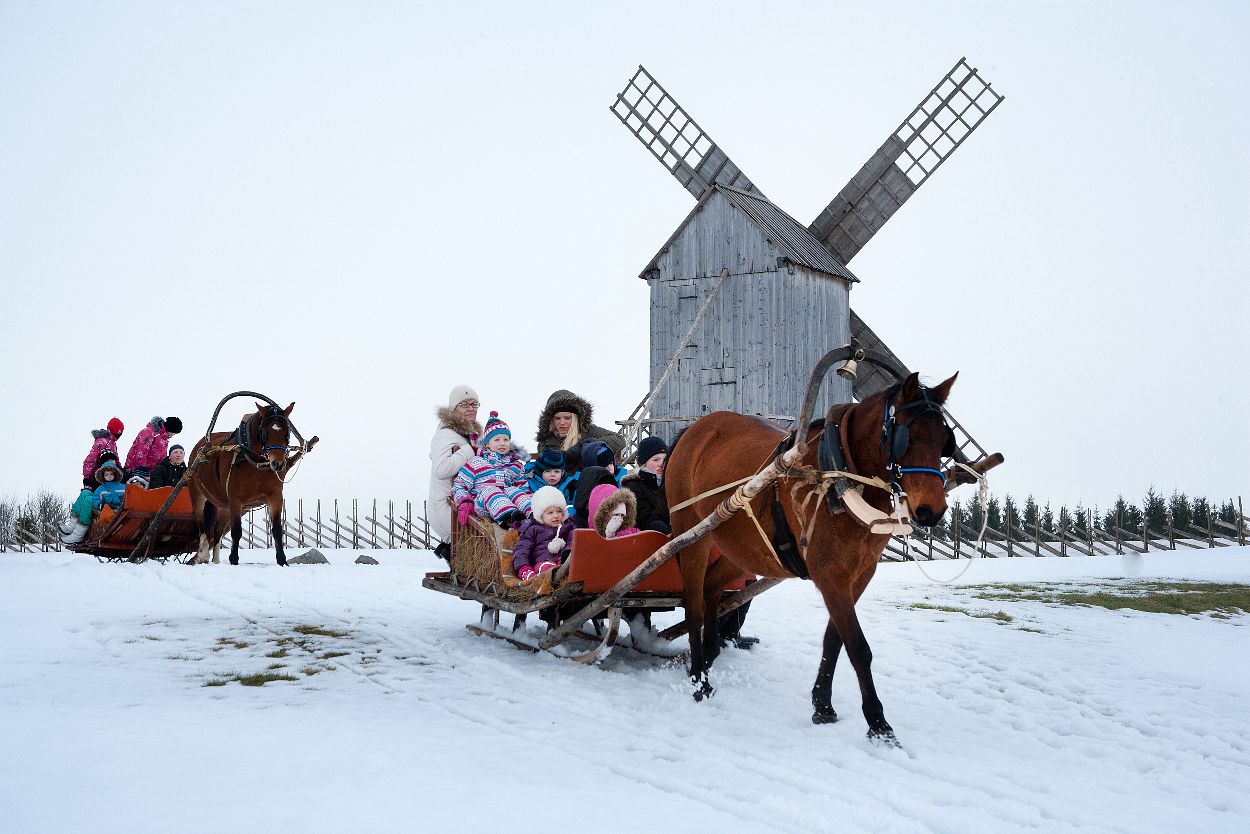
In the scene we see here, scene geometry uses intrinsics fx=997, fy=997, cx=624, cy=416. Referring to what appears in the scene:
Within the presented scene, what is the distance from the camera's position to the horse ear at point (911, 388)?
4602 millimetres

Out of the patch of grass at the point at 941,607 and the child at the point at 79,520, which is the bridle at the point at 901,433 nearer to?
the patch of grass at the point at 941,607

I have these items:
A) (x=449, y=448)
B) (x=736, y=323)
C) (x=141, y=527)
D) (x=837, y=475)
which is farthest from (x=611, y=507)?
(x=736, y=323)

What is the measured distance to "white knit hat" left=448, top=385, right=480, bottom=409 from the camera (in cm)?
796

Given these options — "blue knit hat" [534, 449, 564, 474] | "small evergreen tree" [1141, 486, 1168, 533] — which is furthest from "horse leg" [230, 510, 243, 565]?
"small evergreen tree" [1141, 486, 1168, 533]

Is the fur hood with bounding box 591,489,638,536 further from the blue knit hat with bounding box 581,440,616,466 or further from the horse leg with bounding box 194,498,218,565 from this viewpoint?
the horse leg with bounding box 194,498,218,565

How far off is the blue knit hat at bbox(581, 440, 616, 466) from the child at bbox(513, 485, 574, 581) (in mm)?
401

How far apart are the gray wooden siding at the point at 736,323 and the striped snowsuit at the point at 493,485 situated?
13101mm

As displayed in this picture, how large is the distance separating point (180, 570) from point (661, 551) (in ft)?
27.4

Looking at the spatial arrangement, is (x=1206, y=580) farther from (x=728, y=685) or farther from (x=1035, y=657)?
(x=728, y=685)

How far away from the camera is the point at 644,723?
523cm

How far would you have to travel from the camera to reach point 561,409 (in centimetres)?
745

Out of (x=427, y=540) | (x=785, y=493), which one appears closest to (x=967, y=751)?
(x=785, y=493)

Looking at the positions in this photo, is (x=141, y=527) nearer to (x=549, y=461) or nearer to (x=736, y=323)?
(x=549, y=461)

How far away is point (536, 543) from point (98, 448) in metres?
11.3
